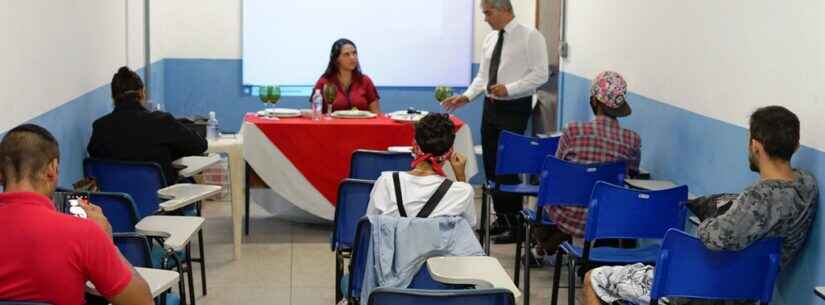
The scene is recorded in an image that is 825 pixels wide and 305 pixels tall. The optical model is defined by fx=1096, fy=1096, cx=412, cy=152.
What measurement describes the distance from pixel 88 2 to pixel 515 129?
8.97 ft

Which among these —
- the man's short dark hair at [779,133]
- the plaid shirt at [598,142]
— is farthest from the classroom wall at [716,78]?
the plaid shirt at [598,142]

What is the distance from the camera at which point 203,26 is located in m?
8.30

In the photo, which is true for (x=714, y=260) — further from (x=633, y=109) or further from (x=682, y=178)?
(x=633, y=109)

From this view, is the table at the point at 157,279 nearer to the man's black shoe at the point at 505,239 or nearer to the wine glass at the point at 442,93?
the man's black shoe at the point at 505,239

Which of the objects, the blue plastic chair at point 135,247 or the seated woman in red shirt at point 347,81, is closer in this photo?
the blue plastic chair at point 135,247

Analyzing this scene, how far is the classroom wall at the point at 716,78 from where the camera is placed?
3879mm

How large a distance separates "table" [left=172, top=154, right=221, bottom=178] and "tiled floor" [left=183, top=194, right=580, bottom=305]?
2.01 ft

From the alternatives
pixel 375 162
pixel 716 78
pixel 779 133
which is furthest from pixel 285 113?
pixel 779 133

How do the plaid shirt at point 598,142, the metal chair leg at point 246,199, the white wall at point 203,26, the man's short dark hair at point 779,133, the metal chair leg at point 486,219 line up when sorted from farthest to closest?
the white wall at point 203,26, the metal chair leg at point 246,199, the metal chair leg at point 486,219, the plaid shirt at point 598,142, the man's short dark hair at point 779,133

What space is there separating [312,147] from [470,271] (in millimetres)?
3260

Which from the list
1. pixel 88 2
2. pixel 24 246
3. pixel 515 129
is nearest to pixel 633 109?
pixel 515 129

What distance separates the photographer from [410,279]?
3646 millimetres

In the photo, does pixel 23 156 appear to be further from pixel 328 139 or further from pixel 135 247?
pixel 328 139

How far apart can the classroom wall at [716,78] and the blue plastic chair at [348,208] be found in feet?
5.01
